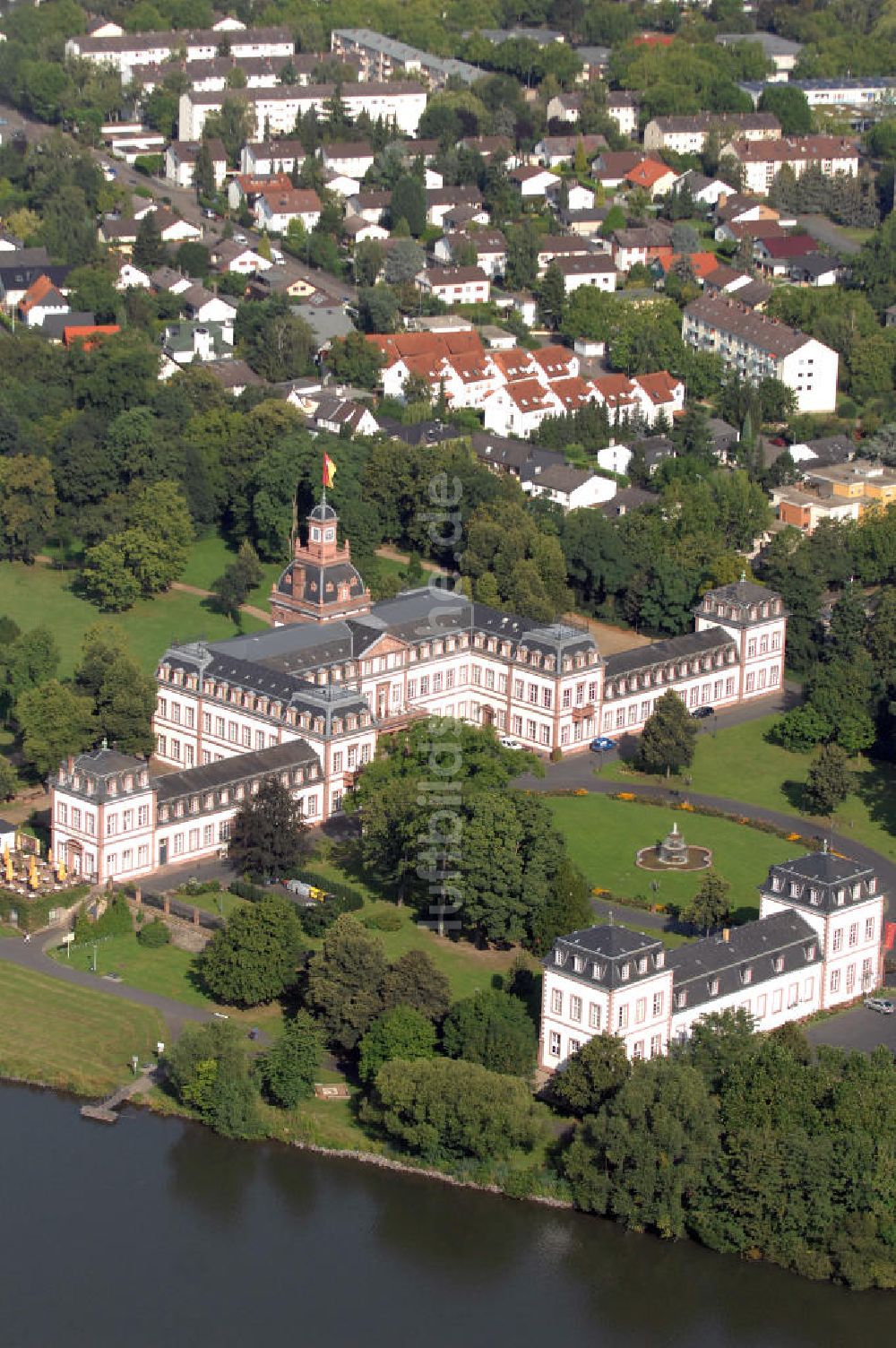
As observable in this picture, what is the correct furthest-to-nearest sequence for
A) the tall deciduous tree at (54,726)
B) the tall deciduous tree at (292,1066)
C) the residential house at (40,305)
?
the residential house at (40,305)
the tall deciduous tree at (54,726)
the tall deciduous tree at (292,1066)

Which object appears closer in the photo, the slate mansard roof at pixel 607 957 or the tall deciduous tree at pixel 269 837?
the slate mansard roof at pixel 607 957

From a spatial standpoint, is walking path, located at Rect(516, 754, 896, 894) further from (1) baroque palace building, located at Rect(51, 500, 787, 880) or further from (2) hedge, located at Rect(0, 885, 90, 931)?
(2) hedge, located at Rect(0, 885, 90, 931)

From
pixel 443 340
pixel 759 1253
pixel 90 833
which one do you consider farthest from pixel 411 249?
pixel 759 1253

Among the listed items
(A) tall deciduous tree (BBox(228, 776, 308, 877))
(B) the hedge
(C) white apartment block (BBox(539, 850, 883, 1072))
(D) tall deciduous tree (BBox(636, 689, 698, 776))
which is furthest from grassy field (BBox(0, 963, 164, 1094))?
(D) tall deciduous tree (BBox(636, 689, 698, 776))

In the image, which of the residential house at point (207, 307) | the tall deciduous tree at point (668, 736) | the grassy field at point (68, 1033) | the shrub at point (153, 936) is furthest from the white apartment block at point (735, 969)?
the residential house at point (207, 307)

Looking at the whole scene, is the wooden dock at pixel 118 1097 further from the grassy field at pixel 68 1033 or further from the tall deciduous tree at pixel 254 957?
the tall deciduous tree at pixel 254 957

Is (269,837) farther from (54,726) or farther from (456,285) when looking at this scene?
(456,285)

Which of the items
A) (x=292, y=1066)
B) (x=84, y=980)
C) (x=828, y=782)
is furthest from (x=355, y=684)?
(x=292, y=1066)
